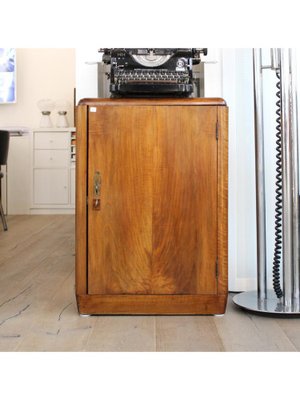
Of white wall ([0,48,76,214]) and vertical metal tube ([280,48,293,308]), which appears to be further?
white wall ([0,48,76,214])

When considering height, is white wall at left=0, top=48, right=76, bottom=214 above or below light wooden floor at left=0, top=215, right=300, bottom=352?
above

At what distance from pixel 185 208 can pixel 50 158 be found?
4704 millimetres

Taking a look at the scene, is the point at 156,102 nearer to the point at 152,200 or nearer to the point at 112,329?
the point at 152,200

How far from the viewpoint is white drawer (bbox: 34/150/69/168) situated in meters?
6.14

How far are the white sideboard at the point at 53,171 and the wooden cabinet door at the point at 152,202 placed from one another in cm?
451

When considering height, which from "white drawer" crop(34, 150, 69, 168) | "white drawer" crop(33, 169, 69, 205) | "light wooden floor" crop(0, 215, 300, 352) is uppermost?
"white drawer" crop(34, 150, 69, 168)

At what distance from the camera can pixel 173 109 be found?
1.68 metres

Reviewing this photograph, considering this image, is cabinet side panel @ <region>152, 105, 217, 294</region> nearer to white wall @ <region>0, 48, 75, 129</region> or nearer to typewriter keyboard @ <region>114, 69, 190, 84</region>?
typewriter keyboard @ <region>114, 69, 190, 84</region>

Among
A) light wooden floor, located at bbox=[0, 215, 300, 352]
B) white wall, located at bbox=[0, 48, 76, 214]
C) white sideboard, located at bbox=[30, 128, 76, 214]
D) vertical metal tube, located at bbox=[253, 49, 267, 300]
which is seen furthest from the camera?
white wall, located at bbox=[0, 48, 76, 214]

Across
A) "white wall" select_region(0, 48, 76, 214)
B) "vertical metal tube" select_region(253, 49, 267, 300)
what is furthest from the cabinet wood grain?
"white wall" select_region(0, 48, 76, 214)

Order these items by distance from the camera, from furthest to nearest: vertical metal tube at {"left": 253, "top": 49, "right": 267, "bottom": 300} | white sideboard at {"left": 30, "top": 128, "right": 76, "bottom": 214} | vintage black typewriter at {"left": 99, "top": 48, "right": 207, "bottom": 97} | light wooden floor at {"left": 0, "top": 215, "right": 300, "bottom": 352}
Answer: white sideboard at {"left": 30, "top": 128, "right": 76, "bottom": 214} → vertical metal tube at {"left": 253, "top": 49, "right": 267, "bottom": 300} → vintage black typewriter at {"left": 99, "top": 48, "right": 207, "bottom": 97} → light wooden floor at {"left": 0, "top": 215, "right": 300, "bottom": 352}

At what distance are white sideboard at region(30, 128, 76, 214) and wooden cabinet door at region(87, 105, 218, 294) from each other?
4.51m

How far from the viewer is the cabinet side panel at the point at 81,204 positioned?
1.67 metres
